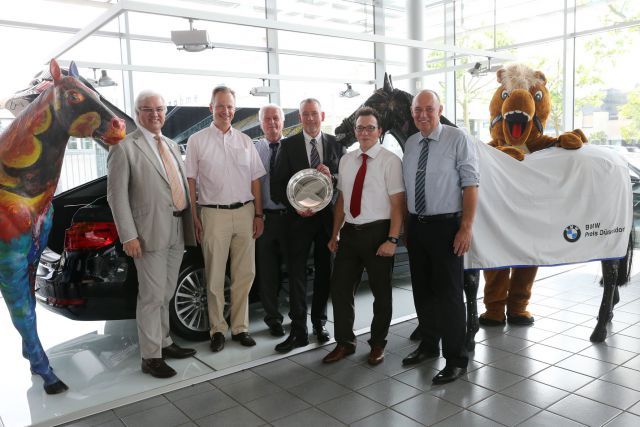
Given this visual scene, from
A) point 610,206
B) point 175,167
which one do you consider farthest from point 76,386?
point 610,206

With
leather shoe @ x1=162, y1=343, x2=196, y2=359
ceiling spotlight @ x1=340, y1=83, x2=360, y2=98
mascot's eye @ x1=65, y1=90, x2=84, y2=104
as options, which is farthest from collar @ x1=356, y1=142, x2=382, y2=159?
ceiling spotlight @ x1=340, y1=83, x2=360, y2=98

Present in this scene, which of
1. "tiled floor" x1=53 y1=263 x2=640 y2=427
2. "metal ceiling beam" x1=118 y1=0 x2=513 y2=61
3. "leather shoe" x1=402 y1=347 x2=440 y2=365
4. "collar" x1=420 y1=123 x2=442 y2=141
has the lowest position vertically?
"tiled floor" x1=53 y1=263 x2=640 y2=427

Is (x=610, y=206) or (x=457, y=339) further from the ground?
(x=610, y=206)

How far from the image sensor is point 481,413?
266 cm

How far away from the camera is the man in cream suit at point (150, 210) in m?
2.98

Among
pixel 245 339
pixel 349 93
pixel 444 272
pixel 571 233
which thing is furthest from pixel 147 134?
pixel 349 93

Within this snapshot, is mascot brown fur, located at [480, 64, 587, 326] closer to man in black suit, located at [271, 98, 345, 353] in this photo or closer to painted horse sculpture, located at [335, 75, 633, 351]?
painted horse sculpture, located at [335, 75, 633, 351]

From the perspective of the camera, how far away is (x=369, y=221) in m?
3.17

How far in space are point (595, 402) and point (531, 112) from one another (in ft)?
6.64

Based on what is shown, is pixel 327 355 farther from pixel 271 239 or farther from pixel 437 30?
pixel 437 30

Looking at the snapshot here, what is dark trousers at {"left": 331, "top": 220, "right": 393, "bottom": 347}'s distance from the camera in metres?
3.18

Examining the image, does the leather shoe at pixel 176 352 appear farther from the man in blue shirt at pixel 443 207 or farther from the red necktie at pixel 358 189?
the man in blue shirt at pixel 443 207

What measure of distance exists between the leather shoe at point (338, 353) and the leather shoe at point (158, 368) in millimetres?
928

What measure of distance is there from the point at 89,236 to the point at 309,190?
136 centimetres
